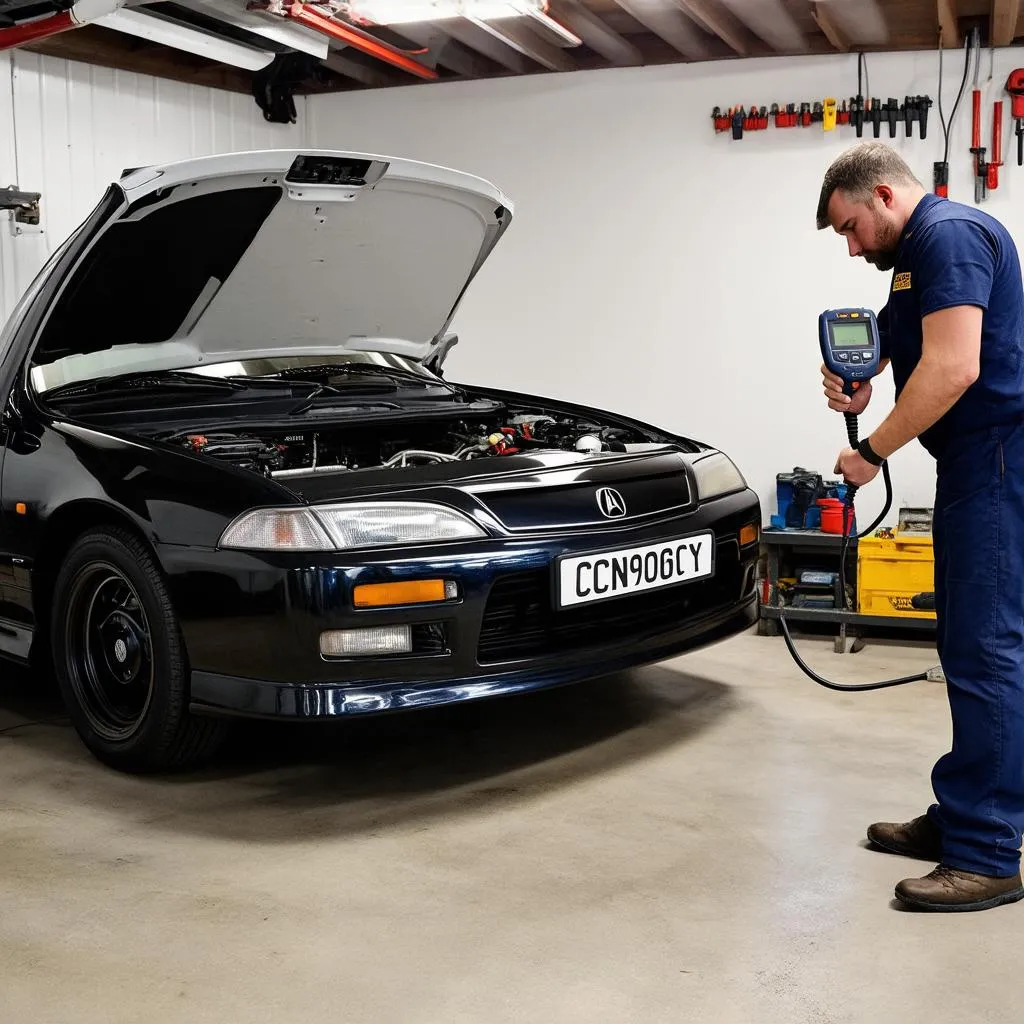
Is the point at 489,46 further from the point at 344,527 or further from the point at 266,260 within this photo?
the point at 344,527

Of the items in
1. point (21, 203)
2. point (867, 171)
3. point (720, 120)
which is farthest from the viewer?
point (720, 120)

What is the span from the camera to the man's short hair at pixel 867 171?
2352 mm

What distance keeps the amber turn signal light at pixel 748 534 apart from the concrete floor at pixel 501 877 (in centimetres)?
52

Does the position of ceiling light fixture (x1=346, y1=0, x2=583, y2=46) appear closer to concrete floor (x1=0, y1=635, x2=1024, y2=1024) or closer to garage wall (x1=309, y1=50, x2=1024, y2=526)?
garage wall (x1=309, y1=50, x2=1024, y2=526)

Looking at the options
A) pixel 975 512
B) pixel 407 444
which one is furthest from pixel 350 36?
pixel 975 512

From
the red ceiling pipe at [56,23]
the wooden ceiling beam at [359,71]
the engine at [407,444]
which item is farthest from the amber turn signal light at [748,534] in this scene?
the wooden ceiling beam at [359,71]

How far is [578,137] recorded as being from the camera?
5.89 meters

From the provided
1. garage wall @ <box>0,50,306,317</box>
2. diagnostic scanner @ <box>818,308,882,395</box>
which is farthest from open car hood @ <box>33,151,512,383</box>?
garage wall @ <box>0,50,306,317</box>

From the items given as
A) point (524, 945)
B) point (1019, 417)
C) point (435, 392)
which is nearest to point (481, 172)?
point (435, 392)

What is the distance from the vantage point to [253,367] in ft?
12.2

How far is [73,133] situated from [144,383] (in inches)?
99.2

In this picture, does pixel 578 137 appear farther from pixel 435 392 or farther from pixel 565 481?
Result: pixel 565 481

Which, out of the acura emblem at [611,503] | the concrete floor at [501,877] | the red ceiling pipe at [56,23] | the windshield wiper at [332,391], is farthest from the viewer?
the red ceiling pipe at [56,23]

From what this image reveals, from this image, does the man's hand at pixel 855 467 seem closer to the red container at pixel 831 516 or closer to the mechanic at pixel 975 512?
the mechanic at pixel 975 512
